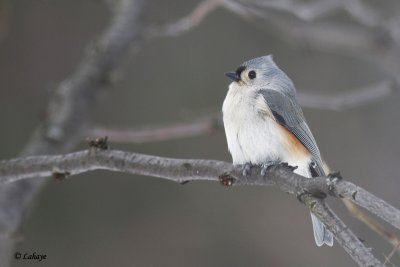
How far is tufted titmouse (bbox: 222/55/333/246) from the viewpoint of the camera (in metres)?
2.79

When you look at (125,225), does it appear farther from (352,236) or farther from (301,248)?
(352,236)

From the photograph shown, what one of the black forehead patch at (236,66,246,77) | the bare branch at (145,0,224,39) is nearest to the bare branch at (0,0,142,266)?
the bare branch at (145,0,224,39)

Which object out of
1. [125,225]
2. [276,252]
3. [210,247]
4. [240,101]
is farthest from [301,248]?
[240,101]

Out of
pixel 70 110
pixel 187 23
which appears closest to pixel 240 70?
pixel 187 23

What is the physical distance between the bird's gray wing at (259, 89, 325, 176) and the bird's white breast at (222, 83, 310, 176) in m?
0.04

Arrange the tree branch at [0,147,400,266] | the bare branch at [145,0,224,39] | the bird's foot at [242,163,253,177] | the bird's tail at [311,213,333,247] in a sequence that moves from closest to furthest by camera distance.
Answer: the tree branch at [0,147,400,266], the bird's foot at [242,163,253,177], the bird's tail at [311,213,333,247], the bare branch at [145,0,224,39]

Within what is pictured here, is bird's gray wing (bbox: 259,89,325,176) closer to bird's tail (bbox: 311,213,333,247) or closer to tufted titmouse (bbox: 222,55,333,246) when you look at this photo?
tufted titmouse (bbox: 222,55,333,246)

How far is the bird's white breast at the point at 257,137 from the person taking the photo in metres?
2.79

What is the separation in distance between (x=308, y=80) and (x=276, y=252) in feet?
5.27

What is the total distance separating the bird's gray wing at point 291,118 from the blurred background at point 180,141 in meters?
0.88

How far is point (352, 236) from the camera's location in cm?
171

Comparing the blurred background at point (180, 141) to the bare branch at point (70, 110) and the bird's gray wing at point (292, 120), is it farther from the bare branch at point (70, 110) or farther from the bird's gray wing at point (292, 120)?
the bird's gray wing at point (292, 120)

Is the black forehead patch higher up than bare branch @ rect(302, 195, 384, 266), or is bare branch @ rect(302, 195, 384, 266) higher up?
the black forehead patch

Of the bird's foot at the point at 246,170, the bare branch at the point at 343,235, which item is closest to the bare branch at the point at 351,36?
the bird's foot at the point at 246,170
